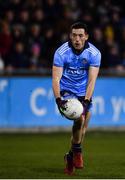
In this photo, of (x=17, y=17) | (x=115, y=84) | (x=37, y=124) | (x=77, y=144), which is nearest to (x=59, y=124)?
(x=37, y=124)

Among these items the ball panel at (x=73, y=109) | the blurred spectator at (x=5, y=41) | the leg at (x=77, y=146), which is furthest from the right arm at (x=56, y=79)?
the blurred spectator at (x=5, y=41)

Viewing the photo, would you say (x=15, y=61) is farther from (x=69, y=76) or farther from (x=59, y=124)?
Answer: (x=69, y=76)

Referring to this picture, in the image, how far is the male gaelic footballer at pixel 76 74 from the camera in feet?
35.9

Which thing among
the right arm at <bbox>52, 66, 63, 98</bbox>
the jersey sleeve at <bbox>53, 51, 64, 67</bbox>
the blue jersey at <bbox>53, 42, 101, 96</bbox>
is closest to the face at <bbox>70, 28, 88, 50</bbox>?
the blue jersey at <bbox>53, 42, 101, 96</bbox>

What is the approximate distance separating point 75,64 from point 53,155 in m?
3.59

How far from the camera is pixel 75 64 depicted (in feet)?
36.4

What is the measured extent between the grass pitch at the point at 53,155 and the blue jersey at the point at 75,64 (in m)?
1.27

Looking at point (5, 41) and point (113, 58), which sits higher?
point (5, 41)

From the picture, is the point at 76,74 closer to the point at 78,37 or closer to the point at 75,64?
the point at 75,64

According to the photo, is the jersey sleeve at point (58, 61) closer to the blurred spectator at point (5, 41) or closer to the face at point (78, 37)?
the face at point (78, 37)

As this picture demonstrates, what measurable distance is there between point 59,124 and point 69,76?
8.11m

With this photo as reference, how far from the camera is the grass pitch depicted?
10.8m

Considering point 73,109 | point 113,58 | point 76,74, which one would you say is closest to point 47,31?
point 113,58

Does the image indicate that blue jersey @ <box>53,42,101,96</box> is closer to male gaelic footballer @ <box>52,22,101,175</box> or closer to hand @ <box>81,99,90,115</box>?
male gaelic footballer @ <box>52,22,101,175</box>
